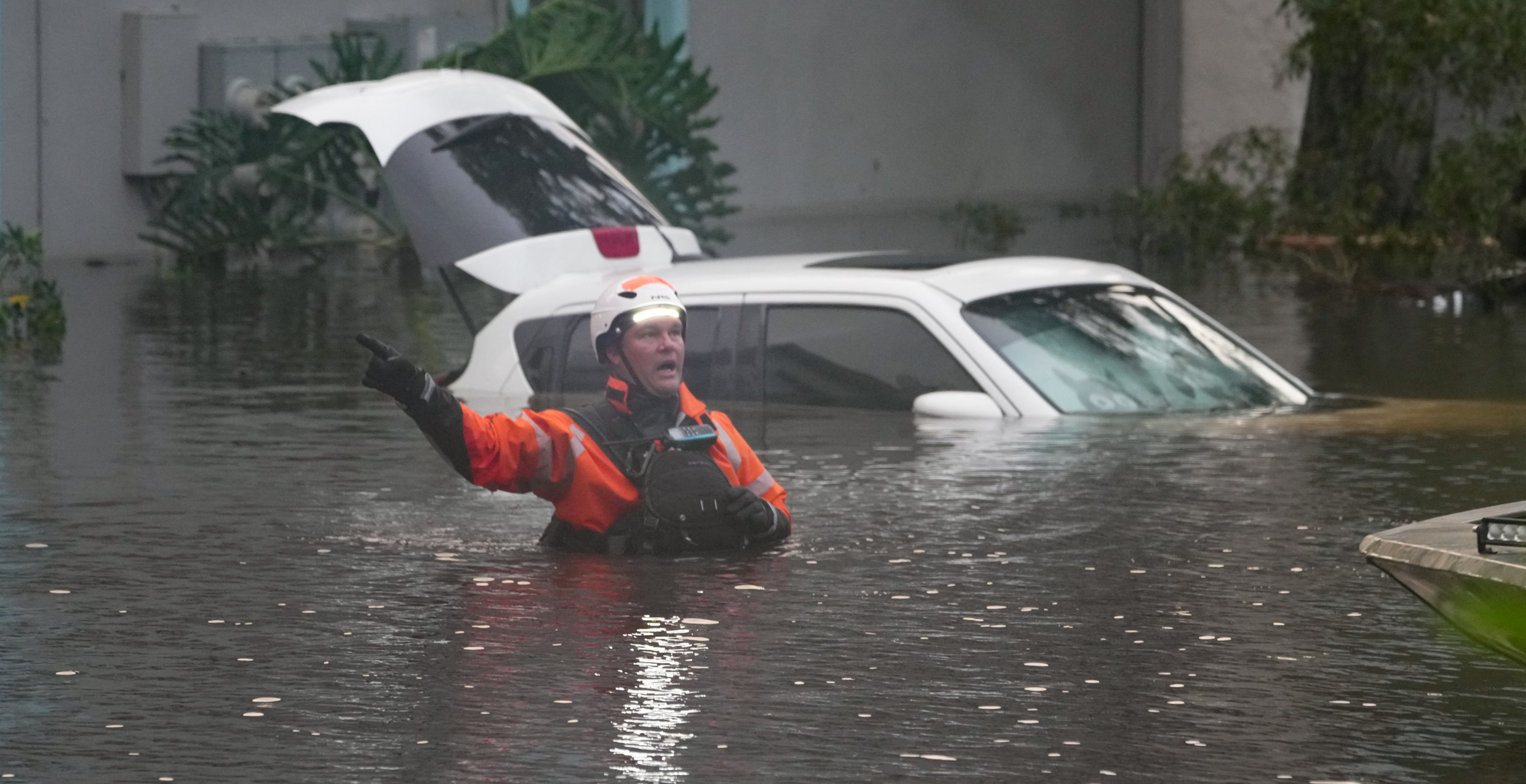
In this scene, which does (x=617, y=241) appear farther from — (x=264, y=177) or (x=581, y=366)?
(x=264, y=177)

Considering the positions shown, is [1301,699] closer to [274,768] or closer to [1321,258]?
[274,768]

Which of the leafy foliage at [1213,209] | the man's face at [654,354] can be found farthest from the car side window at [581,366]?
the leafy foliage at [1213,209]

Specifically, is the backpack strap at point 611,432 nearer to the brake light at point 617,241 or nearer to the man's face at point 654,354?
the man's face at point 654,354

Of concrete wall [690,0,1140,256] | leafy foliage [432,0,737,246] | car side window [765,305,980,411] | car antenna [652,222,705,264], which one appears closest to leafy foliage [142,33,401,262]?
leafy foliage [432,0,737,246]

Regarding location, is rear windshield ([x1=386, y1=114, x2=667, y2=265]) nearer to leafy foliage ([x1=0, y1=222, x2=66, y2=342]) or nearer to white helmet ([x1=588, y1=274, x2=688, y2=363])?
white helmet ([x1=588, y1=274, x2=688, y2=363])

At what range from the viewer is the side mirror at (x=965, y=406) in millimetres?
10836

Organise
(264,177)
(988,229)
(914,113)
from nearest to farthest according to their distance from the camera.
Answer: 1. (264,177)
2. (988,229)
3. (914,113)

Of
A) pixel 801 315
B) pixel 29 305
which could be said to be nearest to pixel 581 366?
pixel 801 315

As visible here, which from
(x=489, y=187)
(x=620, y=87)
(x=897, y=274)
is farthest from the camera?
(x=620, y=87)

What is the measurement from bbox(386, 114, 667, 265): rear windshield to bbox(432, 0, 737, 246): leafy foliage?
345 inches

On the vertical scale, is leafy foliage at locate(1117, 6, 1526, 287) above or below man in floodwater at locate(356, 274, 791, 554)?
above

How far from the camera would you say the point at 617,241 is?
12.6 m

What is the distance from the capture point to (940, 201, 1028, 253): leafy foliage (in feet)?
91.8

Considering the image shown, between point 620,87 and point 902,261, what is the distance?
411 inches
